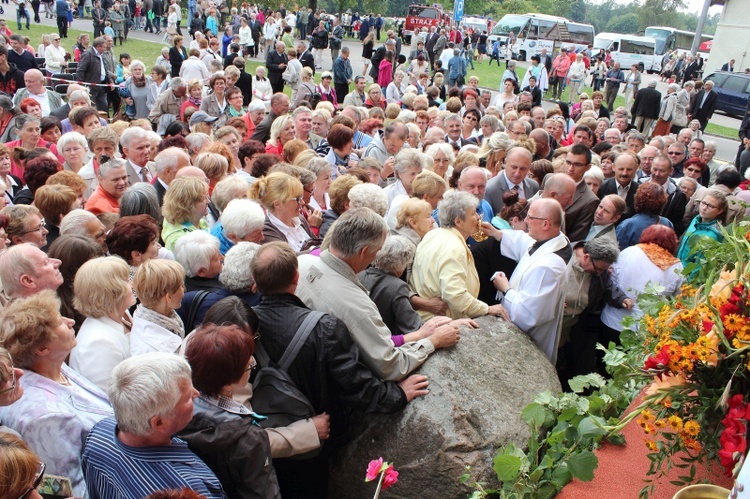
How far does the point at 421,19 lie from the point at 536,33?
7294 mm

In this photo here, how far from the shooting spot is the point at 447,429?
333cm

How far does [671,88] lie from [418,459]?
1545 cm

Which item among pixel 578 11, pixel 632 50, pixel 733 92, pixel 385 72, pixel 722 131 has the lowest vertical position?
pixel 722 131

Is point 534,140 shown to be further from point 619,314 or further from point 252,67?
point 252,67

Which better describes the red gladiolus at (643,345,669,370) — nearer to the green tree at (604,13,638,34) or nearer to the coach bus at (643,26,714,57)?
the coach bus at (643,26,714,57)

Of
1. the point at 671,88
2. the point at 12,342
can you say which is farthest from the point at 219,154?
the point at 671,88

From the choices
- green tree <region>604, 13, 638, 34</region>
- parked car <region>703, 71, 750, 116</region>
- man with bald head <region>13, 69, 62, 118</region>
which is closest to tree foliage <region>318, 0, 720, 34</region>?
green tree <region>604, 13, 638, 34</region>

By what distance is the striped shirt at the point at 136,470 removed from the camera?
2463 millimetres

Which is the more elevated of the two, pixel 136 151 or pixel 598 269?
pixel 136 151

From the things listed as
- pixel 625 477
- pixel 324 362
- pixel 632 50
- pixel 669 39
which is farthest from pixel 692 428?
pixel 669 39

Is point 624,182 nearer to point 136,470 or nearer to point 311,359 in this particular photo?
point 311,359

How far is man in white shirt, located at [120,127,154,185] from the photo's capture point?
20.6ft

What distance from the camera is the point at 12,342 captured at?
2.74 metres

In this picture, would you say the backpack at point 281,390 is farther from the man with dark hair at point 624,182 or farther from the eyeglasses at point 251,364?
the man with dark hair at point 624,182
